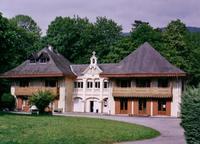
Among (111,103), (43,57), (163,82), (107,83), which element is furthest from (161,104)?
(43,57)

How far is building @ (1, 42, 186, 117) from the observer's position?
56062 mm

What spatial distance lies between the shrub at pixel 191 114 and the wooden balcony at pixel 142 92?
136ft

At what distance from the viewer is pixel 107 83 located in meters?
62.1

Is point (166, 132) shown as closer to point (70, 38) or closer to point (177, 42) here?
point (177, 42)

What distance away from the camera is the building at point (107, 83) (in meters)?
56.1

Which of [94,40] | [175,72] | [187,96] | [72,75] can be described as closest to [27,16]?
[94,40]

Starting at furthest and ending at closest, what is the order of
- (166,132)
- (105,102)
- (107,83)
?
1. (107,83)
2. (105,102)
3. (166,132)

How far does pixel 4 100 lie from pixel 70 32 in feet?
84.5

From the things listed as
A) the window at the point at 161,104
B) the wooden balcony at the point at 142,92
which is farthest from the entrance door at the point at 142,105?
the window at the point at 161,104

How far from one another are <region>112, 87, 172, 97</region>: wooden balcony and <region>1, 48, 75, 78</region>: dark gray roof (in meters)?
8.98

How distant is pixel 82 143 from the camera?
1830 centimetres

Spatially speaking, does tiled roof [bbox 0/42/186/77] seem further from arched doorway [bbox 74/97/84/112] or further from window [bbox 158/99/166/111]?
arched doorway [bbox 74/97/84/112]

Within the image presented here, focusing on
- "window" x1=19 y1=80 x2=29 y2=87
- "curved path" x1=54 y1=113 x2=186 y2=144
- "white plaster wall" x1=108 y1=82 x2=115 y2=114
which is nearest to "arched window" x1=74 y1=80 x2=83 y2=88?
"white plaster wall" x1=108 y1=82 x2=115 y2=114

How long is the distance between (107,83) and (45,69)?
9.68m
